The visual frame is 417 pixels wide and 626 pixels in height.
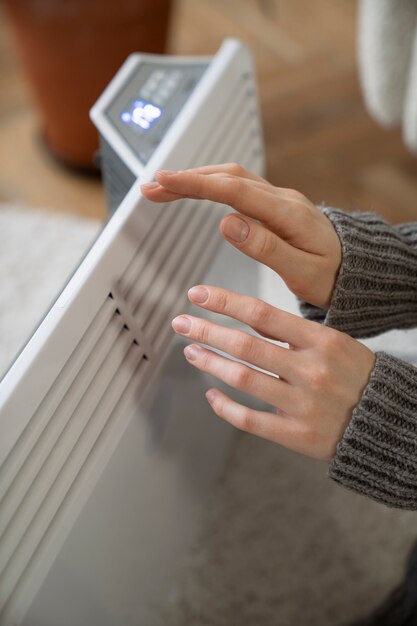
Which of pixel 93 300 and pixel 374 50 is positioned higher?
pixel 374 50

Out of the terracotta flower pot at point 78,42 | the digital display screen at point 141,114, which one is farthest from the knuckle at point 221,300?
the terracotta flower pot at point 78,42

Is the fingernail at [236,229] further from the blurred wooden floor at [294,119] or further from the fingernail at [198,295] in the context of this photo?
the blurred wooden floor at [294,119]

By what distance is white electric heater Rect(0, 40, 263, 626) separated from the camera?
1.41ft

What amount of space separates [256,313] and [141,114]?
0.99ft

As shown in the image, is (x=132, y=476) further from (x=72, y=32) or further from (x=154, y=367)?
(x=72, y=32)

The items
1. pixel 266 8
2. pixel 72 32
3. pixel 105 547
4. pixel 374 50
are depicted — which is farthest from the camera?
pixel 266 8

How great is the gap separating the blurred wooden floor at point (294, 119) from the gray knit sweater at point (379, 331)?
74cm

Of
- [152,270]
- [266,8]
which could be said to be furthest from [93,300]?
[266,8]

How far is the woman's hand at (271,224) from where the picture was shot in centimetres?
46

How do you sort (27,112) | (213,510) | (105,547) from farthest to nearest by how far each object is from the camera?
(27,112), (213,510), (105,547)

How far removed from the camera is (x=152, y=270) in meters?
0.52

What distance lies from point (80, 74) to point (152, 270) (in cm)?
83

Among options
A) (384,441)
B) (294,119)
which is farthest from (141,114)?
(294,119)

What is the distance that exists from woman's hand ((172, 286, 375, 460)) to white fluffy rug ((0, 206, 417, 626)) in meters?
0.25
